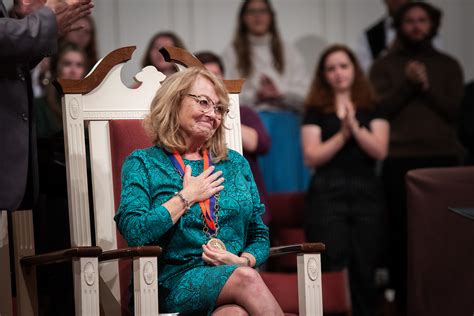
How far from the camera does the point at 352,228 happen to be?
447 centimetres

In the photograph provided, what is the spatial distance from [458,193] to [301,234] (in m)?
1.33

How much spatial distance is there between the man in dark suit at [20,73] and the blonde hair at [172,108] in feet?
1.26

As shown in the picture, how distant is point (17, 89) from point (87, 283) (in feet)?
2.20

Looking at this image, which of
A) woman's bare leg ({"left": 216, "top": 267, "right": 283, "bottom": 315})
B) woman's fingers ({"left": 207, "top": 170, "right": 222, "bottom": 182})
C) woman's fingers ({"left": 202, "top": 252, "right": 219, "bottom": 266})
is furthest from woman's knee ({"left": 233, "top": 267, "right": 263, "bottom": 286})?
woman's fingers ({"left": 207, "top": 170, "right": 222, "bottom": 182})

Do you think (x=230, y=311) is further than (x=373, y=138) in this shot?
No

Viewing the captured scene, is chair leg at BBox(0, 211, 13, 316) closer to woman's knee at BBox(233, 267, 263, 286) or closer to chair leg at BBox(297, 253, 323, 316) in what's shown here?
woman's knee at BBox(233, 267, 263, 286)

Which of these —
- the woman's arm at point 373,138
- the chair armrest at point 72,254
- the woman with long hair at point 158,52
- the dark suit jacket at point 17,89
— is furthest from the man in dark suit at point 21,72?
the woman's arm at point 373,138

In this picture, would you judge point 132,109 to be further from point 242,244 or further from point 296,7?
point 296,7

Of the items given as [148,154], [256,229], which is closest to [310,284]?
[256,229]

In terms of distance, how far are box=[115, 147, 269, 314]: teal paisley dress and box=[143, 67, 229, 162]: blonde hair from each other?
5cm

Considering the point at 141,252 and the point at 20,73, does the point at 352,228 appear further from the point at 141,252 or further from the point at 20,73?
the point at 20,73

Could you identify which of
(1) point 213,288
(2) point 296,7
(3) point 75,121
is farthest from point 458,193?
(2) point 296,7

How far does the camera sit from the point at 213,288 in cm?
285

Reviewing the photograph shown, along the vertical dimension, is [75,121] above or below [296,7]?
below
